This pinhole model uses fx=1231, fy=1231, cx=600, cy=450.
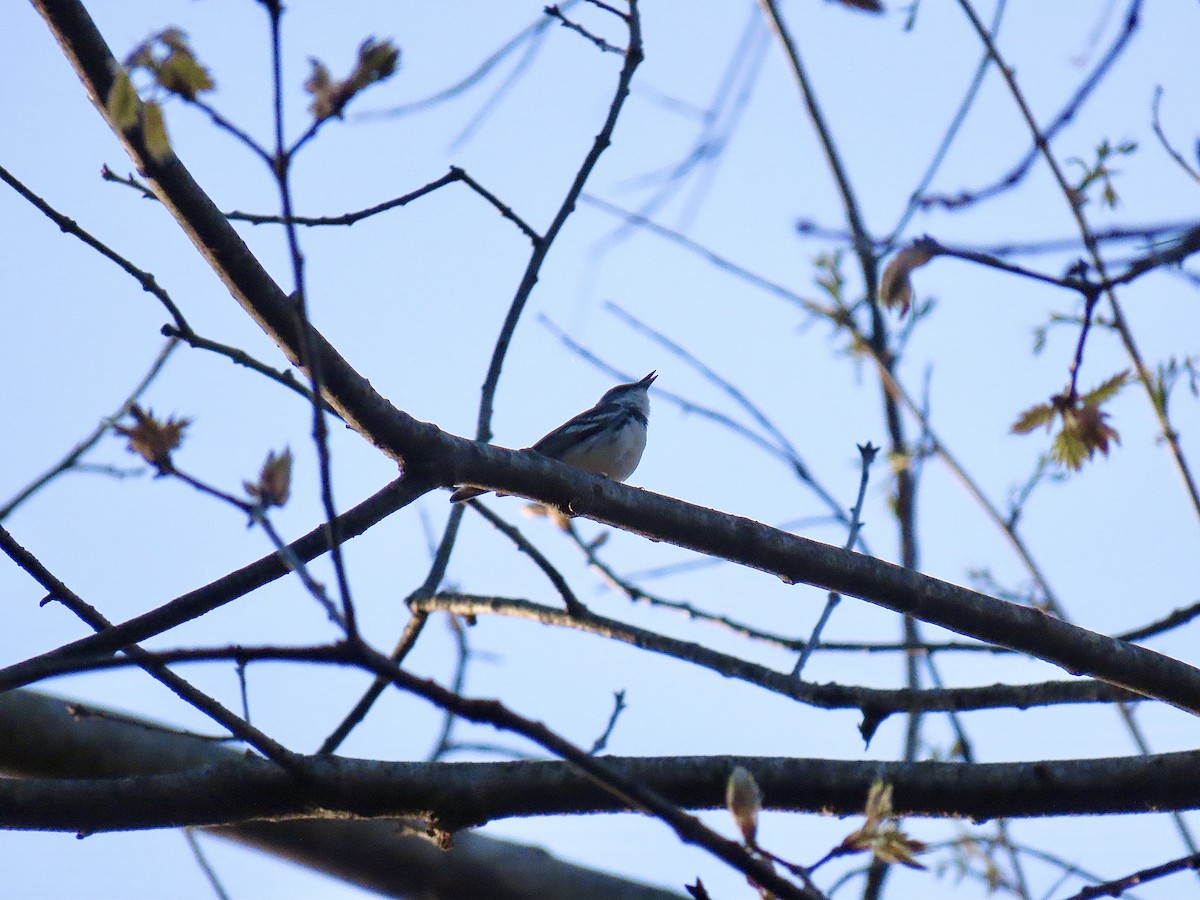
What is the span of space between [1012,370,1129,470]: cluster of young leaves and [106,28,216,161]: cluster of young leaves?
256 centimetres

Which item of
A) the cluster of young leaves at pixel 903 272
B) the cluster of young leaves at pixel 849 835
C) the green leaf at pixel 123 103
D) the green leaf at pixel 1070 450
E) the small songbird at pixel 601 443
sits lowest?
the cluster of young leaves at pixel 849 835

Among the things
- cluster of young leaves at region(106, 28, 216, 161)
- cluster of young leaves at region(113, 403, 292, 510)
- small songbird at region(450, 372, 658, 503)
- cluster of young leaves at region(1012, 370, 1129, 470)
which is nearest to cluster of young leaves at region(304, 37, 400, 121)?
cluster of young leaves at region(106, 28, 216, 161)

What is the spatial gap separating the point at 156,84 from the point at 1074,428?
2.75m

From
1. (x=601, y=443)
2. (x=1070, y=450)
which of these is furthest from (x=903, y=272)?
(x=601, y=443)

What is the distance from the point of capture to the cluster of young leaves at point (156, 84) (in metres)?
2.42

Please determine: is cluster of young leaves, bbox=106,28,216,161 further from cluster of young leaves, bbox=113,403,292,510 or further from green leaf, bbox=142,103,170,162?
cluster of young leaves, bbox=113,403,292,510

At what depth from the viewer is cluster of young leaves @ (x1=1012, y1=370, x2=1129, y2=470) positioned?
3740 millimetres

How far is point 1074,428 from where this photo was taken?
12.3ft

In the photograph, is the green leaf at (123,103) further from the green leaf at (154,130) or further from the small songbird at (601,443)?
the small songbird at (601,443)

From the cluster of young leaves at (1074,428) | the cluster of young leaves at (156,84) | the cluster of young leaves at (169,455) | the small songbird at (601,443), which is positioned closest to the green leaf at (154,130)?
the cluster of young leaves at (156,84)

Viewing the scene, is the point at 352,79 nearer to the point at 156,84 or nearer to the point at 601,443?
the point at 156,84

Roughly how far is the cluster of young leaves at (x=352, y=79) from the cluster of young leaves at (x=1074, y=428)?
2.16m

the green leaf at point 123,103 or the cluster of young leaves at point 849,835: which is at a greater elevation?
the green leaf at point 123,103

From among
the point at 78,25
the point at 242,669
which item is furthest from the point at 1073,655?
the point at 78,25
